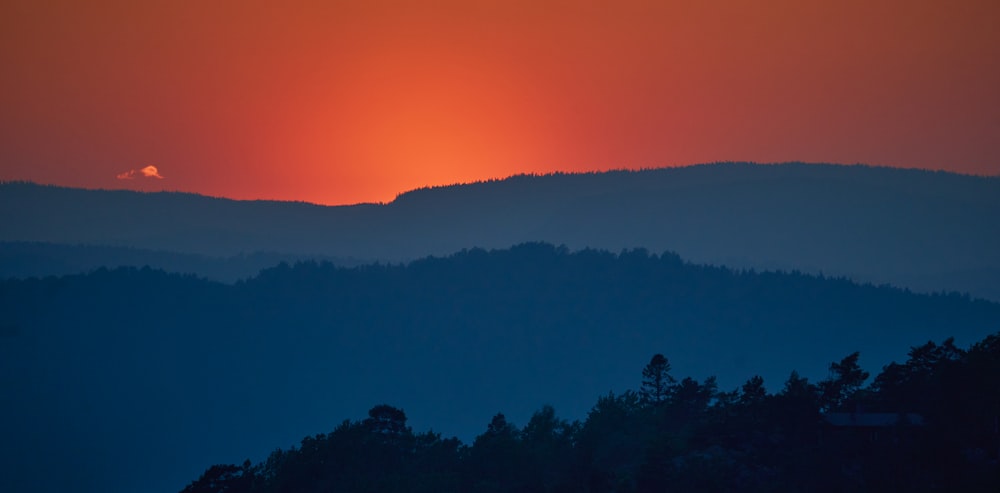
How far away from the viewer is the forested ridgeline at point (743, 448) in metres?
62.1

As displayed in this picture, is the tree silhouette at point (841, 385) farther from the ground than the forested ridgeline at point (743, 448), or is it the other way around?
the tree silhouette at point (841, 385)

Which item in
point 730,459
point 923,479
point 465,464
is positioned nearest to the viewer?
point 923,479

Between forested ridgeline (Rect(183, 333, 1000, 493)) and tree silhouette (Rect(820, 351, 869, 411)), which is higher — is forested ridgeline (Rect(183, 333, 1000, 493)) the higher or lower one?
the lower one

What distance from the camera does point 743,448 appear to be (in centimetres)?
6594

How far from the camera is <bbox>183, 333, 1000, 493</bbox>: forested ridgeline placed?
62.1 meters

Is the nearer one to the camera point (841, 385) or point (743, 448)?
point (743, 448)

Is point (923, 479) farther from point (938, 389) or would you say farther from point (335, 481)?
point (335, 481)

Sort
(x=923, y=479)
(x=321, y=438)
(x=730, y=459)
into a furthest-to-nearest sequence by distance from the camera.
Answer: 1. (x=321, y=438)
2. (x=730, y=459)
3. (x=923, y=479)

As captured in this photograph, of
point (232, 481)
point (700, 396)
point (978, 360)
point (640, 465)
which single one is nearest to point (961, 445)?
point (978, 360)

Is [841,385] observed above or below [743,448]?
above

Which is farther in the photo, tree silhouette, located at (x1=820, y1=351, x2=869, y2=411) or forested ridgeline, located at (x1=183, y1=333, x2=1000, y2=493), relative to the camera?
tree silhouette, located at (x1=820, y1=351, x2=869, y2=411)

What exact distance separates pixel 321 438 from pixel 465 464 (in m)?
11.5

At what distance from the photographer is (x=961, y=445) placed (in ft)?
203

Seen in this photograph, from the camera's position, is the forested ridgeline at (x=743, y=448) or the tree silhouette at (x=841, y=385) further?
the tree silhouette at (x=841, y=385)
